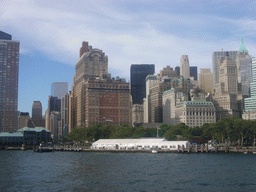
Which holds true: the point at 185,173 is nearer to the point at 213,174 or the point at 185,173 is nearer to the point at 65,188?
the point at 213,174

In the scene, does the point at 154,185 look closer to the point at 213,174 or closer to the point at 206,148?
the point at 213,174

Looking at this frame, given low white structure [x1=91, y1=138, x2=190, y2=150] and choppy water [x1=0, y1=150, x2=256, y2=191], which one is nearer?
choppy water [x1=0, y1=150, x2=256, y2=191]

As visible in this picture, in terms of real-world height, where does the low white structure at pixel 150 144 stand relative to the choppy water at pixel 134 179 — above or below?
above

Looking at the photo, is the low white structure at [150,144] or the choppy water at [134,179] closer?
the choppy water at [134,179]

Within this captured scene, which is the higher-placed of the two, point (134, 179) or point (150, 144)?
point (150, 144)

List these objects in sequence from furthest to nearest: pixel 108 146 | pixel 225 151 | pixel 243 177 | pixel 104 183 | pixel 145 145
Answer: pixel 108 146, pixel 145 145, pixel 225 151, pixel 243 177, pixel 104 183

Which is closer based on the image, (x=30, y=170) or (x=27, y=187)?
(x=27, y=187)

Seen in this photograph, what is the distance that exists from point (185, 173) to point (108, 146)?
369 ft

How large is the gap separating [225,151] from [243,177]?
84039mm

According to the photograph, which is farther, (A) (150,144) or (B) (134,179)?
(A) (150,144)

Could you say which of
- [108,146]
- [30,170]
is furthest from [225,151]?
[30,170]

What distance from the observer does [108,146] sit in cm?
19988

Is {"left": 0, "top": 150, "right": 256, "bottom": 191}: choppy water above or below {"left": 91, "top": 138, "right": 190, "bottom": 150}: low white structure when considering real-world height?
below

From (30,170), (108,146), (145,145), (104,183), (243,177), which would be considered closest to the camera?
(104,183)
